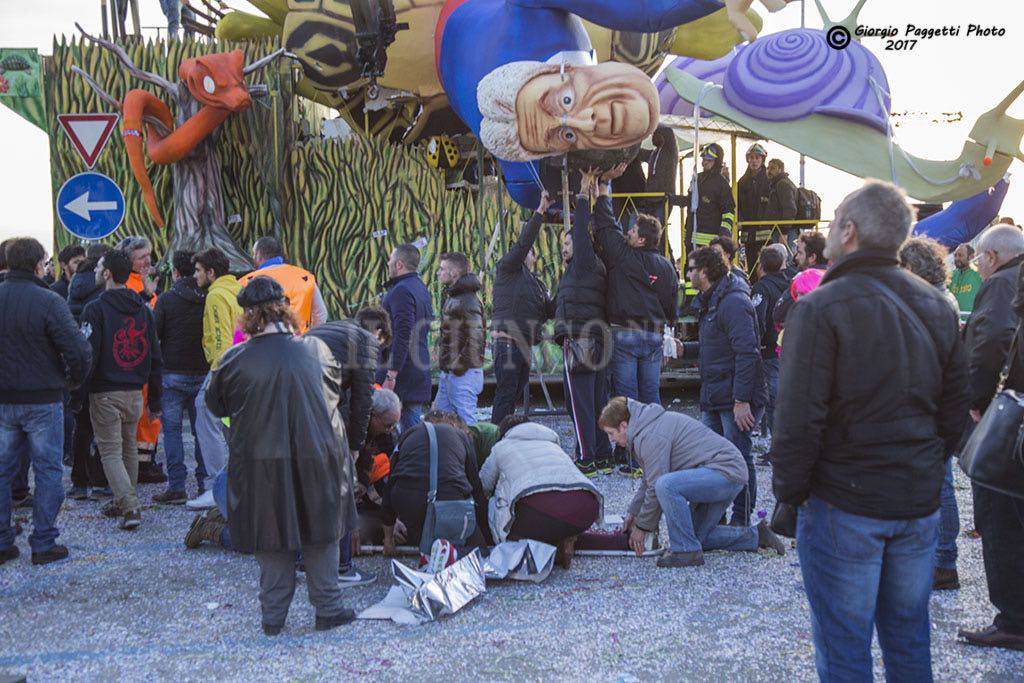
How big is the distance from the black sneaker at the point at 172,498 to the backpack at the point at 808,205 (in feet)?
28.2

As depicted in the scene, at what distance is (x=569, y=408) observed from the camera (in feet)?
24.4

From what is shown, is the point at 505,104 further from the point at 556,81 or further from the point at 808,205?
the point at 808,205

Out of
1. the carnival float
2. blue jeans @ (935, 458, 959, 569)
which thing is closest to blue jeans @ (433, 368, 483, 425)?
the carnival float

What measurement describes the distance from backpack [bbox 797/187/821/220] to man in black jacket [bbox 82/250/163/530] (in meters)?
8.69

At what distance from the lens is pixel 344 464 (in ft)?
13.7

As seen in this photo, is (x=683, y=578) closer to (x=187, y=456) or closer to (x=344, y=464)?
(x=344, y=464)

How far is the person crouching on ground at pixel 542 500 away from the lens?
481cm

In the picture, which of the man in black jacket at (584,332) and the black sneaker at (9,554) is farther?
the man in black jacket at (584,332)

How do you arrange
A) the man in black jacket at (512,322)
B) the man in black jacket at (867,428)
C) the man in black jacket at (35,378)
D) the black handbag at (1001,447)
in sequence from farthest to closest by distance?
the man in black jacket at (512,322) < the man in black jacket at (35,378) < the black handbag at (1001,447) < the man in black jacket at (867,428)

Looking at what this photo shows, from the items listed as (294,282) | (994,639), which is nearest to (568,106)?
(294,282)

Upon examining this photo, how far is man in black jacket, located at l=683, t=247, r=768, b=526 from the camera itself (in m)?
5.46

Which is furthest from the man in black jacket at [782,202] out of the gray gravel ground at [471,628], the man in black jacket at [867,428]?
the man in black jacket at [867,428]

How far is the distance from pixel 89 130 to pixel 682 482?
5719mm

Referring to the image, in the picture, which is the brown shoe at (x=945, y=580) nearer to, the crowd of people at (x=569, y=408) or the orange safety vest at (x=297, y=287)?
the crowd of people at (x=569, y=408)
